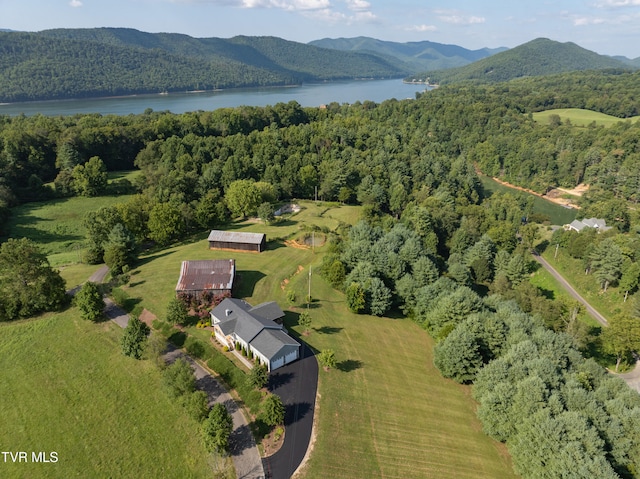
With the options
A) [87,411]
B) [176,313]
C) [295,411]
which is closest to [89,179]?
[176,313]

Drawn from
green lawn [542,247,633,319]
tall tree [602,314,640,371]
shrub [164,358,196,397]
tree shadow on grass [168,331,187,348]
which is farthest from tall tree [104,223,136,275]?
green lawn [542,247,633,319]

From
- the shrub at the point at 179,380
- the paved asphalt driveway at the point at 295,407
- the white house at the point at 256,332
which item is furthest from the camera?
the white house at the point at 256,332

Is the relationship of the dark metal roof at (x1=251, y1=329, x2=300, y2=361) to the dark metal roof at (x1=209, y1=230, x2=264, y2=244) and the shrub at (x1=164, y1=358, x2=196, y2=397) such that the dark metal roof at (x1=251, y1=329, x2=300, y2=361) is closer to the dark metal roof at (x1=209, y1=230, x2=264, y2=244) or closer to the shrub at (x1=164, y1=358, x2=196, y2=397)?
the shrub at (x1=164, y1=358, x2=196, y2=397)

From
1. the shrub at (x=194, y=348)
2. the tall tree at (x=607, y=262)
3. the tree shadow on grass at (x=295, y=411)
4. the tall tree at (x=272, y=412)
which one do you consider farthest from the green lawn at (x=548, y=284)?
the shrub at (x=194, y=348)

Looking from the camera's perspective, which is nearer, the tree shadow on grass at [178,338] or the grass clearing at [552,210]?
the tree shadow on grass at [178,338]

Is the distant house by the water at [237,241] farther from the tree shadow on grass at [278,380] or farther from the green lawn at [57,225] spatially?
the tree shadow on grass at [278,380]

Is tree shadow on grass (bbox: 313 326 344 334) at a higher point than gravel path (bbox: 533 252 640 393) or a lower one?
higher

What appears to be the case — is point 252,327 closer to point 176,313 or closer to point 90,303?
point 176,313
